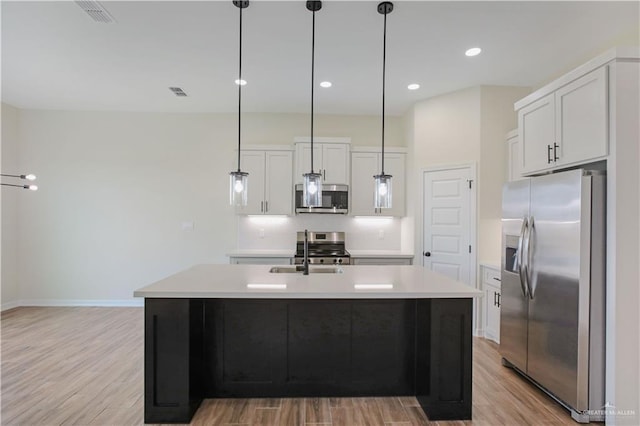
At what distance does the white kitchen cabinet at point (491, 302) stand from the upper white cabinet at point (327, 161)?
2.19 metres

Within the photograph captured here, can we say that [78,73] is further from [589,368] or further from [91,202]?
[589,368]

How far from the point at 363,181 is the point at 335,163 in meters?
0.51

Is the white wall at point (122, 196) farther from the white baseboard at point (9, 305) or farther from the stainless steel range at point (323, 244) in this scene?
the stainless steel range at point (323, 244)

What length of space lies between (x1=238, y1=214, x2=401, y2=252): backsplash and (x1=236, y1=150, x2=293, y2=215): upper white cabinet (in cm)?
32

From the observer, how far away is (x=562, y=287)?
7.50ft

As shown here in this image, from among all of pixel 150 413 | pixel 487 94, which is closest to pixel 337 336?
pixel 150 413

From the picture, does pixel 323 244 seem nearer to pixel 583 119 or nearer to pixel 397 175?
pixel 397 175

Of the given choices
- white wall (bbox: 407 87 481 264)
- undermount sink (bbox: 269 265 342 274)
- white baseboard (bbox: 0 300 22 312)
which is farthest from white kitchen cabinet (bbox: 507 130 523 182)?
A: white baseboard (bbox: 0 300 22 312)

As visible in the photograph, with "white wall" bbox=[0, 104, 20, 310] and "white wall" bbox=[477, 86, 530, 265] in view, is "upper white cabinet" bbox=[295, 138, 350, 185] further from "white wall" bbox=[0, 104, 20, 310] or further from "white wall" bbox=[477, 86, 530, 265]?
"white wall" bbox=[0, 104, 20, 310]

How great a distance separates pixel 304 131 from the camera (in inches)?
197

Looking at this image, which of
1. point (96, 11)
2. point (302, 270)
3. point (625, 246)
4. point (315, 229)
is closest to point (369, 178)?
point (315, 229)

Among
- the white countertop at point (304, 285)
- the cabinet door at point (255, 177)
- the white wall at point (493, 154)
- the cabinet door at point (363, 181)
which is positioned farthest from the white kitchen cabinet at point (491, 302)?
the cabinet door at point (255, 177)

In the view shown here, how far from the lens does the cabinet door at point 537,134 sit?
2.64 meters

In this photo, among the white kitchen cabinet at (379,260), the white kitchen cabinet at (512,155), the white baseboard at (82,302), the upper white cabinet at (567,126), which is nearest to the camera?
the upper white cabinet at (567,126)
